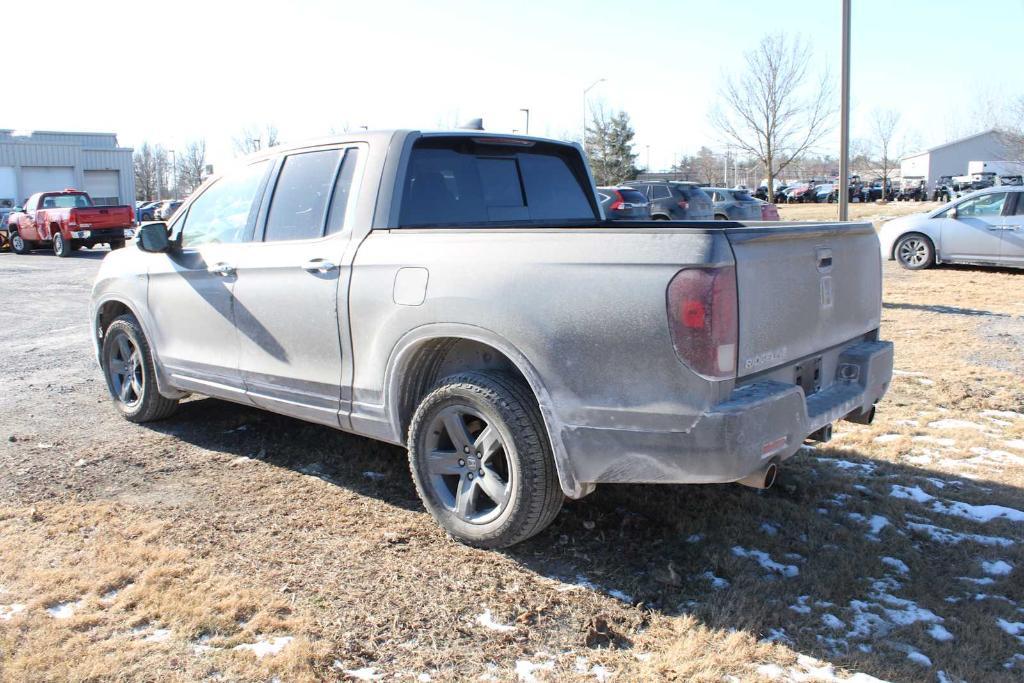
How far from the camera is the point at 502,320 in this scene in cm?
351

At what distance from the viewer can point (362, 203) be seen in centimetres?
426

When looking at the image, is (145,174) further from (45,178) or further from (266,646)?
(266,646)

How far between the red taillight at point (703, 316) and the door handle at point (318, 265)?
6.17 ft

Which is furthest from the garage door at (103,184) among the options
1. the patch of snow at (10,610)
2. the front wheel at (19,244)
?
the patch of snow at (10,610)

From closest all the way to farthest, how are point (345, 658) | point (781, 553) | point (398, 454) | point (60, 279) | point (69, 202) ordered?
1. point (345, 658)
2. point (781, 553)
3. point (398, 454)
4. point (60, 279)
5. point (69, 202)

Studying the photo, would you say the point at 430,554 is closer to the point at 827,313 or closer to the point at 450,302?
the point at 450,302

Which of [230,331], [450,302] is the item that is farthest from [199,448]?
[450,302]

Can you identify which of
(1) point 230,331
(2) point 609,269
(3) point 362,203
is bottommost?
(1) point 230,331

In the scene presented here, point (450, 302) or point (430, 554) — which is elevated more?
point (450, 302)

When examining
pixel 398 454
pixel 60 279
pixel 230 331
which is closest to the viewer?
pixel 230 331

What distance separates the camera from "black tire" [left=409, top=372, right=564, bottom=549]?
3.56 m

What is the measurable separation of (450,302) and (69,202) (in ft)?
85.2

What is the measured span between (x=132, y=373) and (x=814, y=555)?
14.9 ft

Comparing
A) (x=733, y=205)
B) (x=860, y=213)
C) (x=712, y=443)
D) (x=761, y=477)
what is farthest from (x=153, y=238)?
(x=860, y=213)
